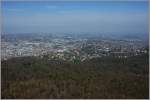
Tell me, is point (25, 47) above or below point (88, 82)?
above

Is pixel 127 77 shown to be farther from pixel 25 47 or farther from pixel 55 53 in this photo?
pixel 25 47

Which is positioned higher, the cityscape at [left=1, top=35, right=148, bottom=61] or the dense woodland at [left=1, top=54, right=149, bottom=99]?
the cityscape at [left=1, top=35, right=148, bottom=61]

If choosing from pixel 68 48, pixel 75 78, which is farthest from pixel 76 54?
pixel 75 78

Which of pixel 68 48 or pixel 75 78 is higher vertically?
pixel 68 48

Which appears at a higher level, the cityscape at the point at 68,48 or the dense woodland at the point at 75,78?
the cityscape at the point at 68,48

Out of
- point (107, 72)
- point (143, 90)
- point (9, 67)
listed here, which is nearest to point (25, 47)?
point (9, 67)

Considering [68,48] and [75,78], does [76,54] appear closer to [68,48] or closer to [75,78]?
[68,48]

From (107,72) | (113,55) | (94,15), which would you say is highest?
(94,15)

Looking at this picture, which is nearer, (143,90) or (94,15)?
(143,90)
